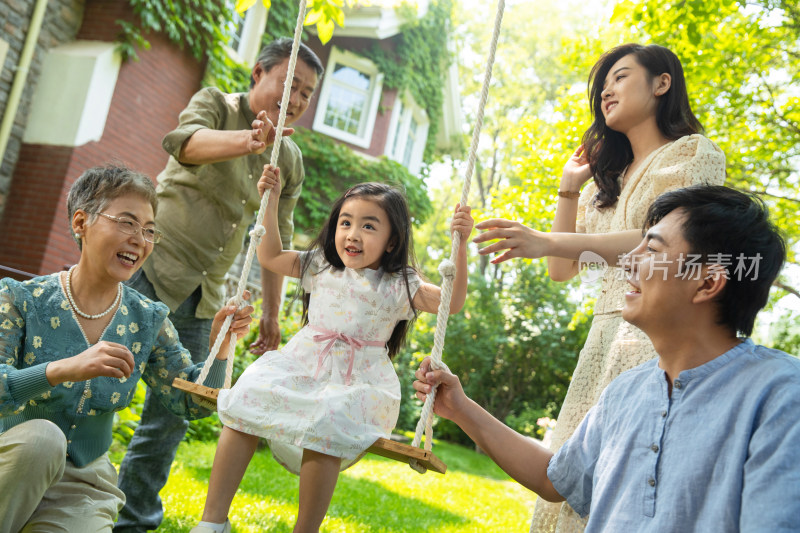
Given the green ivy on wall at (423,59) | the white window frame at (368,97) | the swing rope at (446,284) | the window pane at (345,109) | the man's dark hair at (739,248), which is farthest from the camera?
the green ivy on wall at (423,59)

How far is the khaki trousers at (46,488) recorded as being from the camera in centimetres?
176

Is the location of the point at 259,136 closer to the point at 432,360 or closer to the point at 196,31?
the point at 432,360

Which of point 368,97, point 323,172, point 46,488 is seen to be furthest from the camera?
point 368,97

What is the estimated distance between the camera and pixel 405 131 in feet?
45.9

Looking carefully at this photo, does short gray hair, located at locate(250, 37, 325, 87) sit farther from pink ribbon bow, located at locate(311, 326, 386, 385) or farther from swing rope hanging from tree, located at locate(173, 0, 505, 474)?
pink ribbon bow, located at locate(311, 326, 386, 385)

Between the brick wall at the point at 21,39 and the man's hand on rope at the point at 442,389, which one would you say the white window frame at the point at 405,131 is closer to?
the brick wall at the point at 21,39

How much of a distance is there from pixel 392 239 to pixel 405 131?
11.7 m

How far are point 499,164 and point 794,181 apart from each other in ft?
42.3

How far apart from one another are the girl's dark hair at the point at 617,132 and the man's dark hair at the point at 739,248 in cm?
80

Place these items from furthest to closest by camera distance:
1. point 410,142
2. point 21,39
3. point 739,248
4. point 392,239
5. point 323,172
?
point 410,142 < point 323,172 < point 21,39 < point 392,239 < point 739,248

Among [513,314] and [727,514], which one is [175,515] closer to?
[727,514]

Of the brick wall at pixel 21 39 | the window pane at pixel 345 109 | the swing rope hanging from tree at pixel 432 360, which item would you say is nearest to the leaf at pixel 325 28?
the swing rope hanging from tree at pixel 432 360

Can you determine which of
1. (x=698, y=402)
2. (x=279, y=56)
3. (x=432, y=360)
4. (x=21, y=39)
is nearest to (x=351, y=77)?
(x=21, y=39)

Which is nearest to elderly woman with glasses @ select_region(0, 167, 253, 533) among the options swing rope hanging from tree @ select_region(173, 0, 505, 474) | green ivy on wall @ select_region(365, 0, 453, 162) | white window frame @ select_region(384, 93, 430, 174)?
swing rope hanging from tree @ select_region(173, 0, 505, 474)
